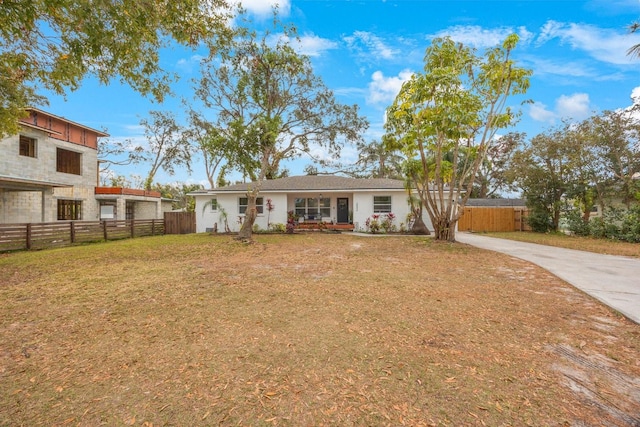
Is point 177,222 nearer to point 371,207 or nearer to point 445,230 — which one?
point 371,207

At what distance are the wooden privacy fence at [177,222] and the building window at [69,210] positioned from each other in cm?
626

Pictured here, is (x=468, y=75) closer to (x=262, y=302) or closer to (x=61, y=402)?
(x=262, y=302)

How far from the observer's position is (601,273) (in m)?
6.89

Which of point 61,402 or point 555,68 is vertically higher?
point 555,68

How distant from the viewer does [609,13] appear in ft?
32.5

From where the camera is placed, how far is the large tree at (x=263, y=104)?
12.8 m

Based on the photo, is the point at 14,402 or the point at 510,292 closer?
the point at 14,402

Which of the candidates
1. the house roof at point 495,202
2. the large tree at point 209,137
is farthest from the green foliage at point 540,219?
the large tree at point 209,137

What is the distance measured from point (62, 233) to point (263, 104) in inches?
430

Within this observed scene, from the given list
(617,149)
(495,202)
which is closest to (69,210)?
(617,149)

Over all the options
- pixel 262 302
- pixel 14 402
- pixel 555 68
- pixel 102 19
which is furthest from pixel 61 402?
pixel 555 68

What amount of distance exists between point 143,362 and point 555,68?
16119 mm

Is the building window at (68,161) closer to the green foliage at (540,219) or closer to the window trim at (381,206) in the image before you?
the window trim at (381,206)

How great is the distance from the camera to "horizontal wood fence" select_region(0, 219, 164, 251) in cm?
1121
